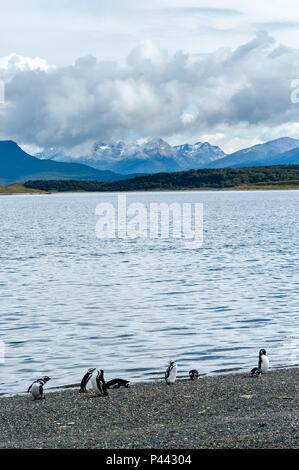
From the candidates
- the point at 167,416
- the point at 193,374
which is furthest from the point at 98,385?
the point at 193,374

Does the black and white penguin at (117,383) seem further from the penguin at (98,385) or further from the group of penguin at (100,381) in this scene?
the penguin at (98,385)

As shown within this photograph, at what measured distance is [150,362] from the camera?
880 inches

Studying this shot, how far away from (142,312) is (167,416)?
1521 centimetres

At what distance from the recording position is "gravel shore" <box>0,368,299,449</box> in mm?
12797

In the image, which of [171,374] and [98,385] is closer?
[98,385]

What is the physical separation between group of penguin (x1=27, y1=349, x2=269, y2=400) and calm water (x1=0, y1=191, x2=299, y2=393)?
1.46 m

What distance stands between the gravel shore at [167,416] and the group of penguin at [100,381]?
23 centimetres

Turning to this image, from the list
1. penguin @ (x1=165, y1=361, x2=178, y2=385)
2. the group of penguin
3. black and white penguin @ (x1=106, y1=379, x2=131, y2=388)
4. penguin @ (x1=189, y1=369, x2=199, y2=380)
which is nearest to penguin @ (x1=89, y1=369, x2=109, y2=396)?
the group of penguin

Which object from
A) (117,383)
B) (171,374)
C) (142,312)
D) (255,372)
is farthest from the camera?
(142,312)

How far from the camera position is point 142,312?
1226 inches

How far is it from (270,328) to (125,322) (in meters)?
6.58

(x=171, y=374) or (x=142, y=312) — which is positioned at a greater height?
(x=171, y=374)

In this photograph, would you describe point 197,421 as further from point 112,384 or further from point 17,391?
point 17,391

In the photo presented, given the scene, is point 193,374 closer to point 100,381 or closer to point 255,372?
point 255,372
